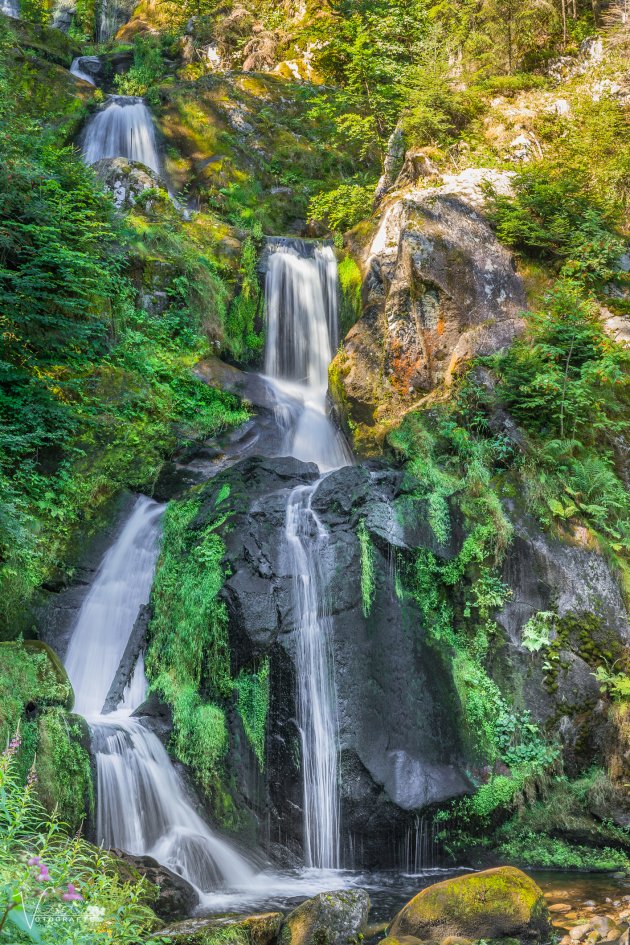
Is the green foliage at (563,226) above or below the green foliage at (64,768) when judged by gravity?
above

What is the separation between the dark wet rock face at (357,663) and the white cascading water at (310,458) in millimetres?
100

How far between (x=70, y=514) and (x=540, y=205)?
9.34m

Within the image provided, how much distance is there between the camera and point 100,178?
14125mm

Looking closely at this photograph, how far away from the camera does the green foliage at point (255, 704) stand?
7.01 meters

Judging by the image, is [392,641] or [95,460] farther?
[95,460]

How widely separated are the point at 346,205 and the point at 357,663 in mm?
10768

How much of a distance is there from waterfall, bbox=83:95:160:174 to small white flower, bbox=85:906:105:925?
57.2ft

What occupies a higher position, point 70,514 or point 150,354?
point 150,354

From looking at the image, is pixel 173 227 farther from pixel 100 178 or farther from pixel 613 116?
pixel 613 116

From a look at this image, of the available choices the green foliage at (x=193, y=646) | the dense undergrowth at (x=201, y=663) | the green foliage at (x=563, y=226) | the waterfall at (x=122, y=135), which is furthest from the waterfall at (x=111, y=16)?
the green foliage at (x=193, y=646)

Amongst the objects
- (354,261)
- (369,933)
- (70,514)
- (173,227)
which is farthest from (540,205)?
(369,933)

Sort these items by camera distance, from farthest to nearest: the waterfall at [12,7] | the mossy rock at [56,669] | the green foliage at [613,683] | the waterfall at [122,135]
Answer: the waterfall at [12,7], the waterfall at [122,135], the green foliage at [613,683], the mossy rock at [56,669]

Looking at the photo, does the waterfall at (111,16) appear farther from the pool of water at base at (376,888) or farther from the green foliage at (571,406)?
the pool of water at base at (376,888)

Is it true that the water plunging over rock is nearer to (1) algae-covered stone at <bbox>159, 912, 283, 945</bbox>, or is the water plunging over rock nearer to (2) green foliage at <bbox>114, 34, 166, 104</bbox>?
(2) green foliage at <bbox>114, 34, 166, 104</bbox>
